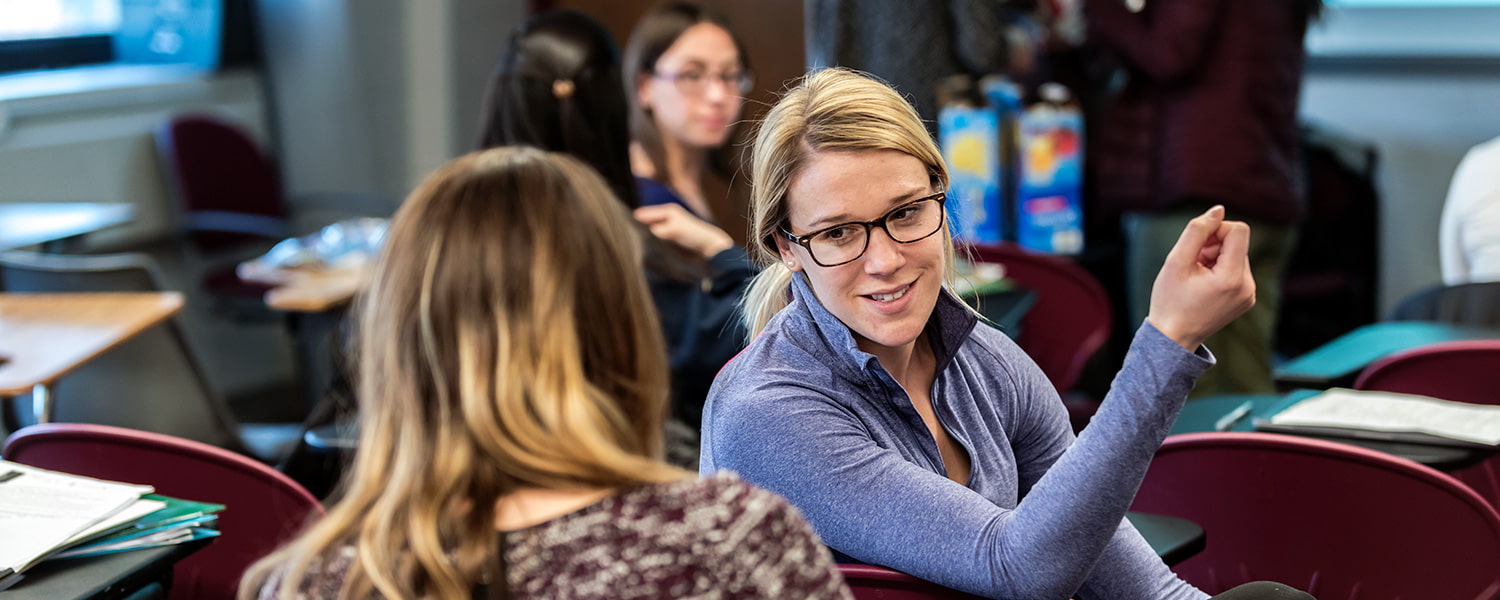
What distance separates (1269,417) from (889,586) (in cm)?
93

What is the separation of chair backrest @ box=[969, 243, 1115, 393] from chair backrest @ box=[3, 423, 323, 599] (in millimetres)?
1834

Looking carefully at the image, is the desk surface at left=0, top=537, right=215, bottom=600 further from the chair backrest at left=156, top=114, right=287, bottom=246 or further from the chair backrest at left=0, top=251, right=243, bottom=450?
the chair backrest at left=156, top=114, right=287, bottom=246

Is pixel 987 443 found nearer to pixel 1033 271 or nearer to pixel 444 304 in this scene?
pixel 444 304

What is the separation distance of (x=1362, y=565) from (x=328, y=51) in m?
4.25

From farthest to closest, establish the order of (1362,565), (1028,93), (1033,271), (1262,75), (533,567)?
(1028,93) < (1262,75) < (1033,271) < (1362,565) < (533,567)

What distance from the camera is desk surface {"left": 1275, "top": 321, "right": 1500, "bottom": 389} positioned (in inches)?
96.0

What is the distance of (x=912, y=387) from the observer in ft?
5.14

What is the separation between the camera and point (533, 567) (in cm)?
98

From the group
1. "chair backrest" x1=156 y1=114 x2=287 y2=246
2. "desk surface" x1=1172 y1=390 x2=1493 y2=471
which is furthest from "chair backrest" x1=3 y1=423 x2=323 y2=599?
"chair backrest" x1=156 y1=114 x2=287 y2=246

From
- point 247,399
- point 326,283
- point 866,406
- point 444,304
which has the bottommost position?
point 247,399

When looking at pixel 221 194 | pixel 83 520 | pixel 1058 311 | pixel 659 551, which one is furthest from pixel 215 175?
pixel 659 551

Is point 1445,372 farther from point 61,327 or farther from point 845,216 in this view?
point 61,327

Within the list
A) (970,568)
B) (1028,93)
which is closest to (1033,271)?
(1028,93)

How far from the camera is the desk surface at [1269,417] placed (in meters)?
1.81
